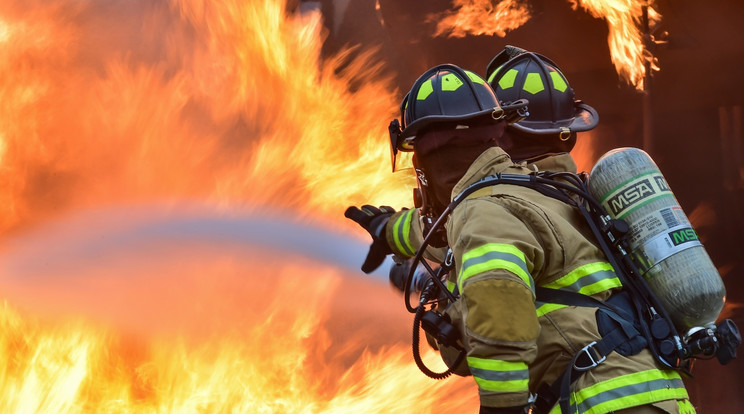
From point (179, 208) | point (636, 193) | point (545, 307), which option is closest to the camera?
point (545, 307)

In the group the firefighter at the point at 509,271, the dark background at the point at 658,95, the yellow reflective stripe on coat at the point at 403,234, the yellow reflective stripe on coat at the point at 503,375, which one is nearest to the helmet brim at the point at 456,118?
the firefighter at the point at 509,271

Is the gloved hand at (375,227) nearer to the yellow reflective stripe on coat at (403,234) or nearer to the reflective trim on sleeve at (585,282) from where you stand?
the yellow reflective stripe on coat at (403,234)

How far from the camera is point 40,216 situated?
5348 millimetres

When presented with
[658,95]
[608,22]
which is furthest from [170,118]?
[658,95]

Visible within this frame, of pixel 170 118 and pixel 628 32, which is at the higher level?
pixel 170 118

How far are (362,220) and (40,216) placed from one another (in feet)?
7.90

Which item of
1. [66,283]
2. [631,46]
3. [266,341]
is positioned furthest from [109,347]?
[631,46]

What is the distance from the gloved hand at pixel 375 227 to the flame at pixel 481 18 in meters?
2.18

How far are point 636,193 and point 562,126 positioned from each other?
1042mm

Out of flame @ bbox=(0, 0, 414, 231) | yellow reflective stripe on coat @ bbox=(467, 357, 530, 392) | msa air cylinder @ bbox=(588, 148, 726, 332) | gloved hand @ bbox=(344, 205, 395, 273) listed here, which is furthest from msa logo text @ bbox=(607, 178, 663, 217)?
flame @ bbox=(0, 0, 414, 231)

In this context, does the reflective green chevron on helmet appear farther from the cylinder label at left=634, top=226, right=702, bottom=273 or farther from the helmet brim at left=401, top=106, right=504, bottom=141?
the cylinder label at left=634, top=226, right=702, bottom=273

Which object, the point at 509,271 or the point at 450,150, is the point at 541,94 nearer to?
the point at 450,150

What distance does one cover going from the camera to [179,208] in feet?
17.6

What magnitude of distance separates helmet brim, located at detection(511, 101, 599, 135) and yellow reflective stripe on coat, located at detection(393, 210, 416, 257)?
72 centimetres
